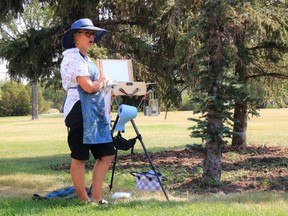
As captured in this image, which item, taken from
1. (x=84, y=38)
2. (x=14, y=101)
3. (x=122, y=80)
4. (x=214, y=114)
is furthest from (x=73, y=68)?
(x=14, y=101)

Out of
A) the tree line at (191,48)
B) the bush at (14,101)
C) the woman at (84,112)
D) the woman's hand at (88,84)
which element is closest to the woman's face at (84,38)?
the woman at (84,112)

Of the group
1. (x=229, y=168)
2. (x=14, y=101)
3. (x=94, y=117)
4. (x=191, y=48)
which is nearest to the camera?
(x=94, y=117)

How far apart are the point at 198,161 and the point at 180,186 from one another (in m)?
3.09

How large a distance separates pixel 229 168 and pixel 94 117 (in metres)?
5.32

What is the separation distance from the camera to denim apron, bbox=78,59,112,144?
4.77 m

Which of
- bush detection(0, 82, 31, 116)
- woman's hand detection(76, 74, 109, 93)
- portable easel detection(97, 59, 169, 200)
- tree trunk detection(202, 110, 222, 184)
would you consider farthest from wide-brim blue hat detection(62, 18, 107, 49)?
bush detection(0, 82, 31, 116)

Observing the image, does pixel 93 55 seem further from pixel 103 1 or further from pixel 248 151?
pixel 248 151

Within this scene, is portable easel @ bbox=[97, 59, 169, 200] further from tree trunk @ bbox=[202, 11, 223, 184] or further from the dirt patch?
the dirt patch

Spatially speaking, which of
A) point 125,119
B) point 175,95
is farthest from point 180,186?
point 175,95

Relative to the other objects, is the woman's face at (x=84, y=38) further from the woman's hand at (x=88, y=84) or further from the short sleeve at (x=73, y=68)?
the woman's hand at (x=88, y=84)

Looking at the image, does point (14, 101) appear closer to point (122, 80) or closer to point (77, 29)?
point (122, 80)

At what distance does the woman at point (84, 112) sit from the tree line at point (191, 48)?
276 centimetres

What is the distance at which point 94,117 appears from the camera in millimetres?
4820

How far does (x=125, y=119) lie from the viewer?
5504 millimetres
